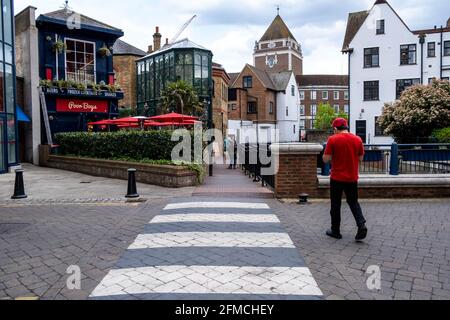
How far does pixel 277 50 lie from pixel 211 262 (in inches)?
3541

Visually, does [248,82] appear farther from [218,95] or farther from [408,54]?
[408,54]

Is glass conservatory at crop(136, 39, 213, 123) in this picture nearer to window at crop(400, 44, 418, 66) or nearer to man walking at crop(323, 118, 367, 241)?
window at crop(400, 44, 418, 66)

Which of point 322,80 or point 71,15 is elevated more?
→ point 322,80

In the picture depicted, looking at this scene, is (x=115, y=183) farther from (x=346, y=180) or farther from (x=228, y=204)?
(x=346, y=180)

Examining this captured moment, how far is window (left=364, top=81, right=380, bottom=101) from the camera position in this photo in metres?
36.5

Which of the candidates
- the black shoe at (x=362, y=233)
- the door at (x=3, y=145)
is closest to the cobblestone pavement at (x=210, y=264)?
the black shoe at (x=362, y=233)

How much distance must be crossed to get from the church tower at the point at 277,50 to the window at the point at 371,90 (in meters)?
54.4

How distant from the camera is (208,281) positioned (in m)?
4.29

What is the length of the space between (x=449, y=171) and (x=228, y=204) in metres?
6.29

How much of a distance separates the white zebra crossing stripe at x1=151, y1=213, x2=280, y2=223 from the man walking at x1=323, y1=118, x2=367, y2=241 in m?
1.43

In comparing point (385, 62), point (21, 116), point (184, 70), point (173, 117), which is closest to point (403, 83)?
point (385, 62)

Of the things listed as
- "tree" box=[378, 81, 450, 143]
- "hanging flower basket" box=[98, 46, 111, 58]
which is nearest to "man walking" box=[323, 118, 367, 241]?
"tree" box=[378, 81, 450, 143]
